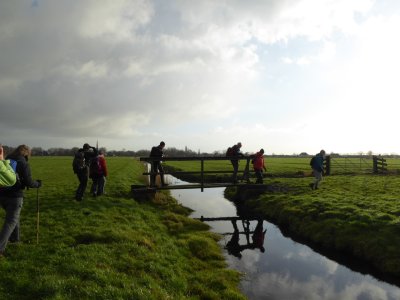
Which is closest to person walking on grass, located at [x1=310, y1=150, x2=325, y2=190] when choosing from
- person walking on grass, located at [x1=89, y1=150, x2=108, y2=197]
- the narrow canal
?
the narrow canal

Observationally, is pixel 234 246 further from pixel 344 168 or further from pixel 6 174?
pixel 344 168

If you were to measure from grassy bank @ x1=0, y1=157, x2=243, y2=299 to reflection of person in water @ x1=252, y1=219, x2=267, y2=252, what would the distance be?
1.84m

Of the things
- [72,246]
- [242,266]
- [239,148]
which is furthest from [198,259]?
[239,148]

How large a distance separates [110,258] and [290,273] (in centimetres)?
571

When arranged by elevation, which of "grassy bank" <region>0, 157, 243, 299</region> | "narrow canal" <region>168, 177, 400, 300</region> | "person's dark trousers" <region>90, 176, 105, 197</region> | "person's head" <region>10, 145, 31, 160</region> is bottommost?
"narrow canal" <region>168, 177, 400, 300</region>

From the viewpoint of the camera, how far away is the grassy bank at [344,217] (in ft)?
36.3

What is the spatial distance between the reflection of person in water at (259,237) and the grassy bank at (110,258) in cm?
184

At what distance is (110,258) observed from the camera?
8.55 meters

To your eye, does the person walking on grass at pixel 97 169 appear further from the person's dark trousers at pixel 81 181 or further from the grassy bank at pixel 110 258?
the grassy bank at pixel 110 258

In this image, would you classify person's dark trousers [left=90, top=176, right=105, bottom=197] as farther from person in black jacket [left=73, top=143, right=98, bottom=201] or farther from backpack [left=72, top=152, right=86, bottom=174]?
backpack [left=72, top=152, right=86, bottom=174]

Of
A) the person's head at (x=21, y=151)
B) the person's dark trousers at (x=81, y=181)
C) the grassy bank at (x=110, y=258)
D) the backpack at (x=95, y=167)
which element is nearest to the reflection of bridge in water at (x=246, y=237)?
the grassy bank at (x=110, y=258)

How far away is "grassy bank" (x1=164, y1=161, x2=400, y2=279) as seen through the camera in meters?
11.1

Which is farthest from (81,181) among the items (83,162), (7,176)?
(7,176)

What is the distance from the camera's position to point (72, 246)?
933cm
